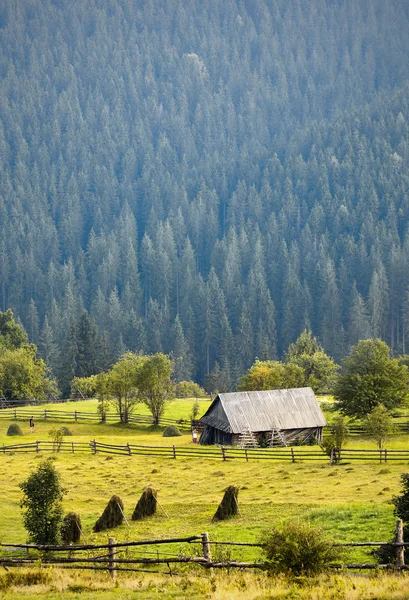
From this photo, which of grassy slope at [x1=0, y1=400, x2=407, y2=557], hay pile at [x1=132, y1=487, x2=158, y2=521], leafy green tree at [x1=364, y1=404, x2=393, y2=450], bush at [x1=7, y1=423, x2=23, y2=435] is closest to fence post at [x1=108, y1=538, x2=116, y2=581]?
grassy slope at [x1=0, y1=400, x2=407, y2=557]

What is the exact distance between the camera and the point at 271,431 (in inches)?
2692

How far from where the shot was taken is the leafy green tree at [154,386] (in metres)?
84.8

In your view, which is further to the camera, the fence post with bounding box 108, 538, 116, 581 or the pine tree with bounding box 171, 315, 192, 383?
the pine tree with bounding box 171, 315, 192, 383

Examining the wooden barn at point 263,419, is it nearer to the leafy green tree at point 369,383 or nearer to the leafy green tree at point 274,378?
the leafy green tree at point 369,383

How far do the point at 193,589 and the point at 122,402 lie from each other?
68490 millimetres

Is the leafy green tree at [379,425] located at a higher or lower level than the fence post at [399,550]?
higher

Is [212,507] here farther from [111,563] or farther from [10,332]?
[10,332]

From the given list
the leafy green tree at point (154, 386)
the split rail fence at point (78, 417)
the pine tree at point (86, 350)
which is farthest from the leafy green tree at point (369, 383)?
the pine tree at point (86, 350)

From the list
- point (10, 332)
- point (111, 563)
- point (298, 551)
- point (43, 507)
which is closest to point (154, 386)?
point (10, 332)

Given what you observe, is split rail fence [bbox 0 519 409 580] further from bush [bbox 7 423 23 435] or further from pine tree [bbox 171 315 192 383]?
pine tree [bbox 171 315 192 383]

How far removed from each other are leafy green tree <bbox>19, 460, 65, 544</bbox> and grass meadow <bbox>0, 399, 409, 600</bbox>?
6.35 ft

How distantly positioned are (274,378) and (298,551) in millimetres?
68640

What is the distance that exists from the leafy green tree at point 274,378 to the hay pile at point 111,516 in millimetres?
54424

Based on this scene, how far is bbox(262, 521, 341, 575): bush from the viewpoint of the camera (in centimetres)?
2289
